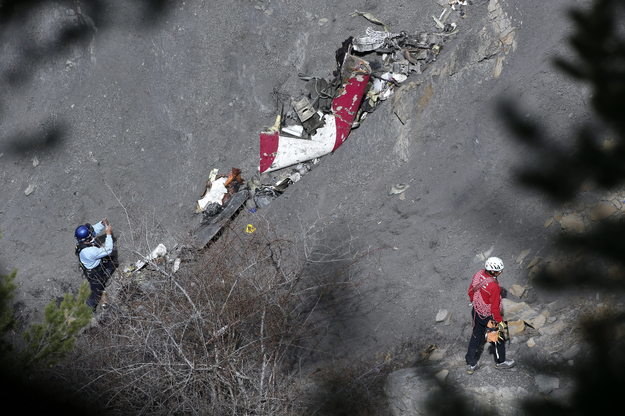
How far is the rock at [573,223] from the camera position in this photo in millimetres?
6570

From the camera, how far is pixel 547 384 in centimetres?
603

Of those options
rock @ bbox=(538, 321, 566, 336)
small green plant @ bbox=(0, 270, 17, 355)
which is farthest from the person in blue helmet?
rock @ bbox=(538, 321, 566, 336)

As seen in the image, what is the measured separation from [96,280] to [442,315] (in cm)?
430

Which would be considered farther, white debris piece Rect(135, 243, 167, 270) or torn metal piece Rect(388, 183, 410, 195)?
white debris piece Rect(135, 243, 167, 270)

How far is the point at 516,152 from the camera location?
23.6 ft

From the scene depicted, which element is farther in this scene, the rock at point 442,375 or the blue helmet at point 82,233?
the blue helmet at point 82,233

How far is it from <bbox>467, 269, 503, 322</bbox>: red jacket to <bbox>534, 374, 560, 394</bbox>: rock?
0.74 metres

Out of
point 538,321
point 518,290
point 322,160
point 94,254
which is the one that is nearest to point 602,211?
point 518,290

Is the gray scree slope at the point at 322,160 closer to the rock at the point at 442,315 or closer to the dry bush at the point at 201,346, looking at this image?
the rock at the point at 442,315

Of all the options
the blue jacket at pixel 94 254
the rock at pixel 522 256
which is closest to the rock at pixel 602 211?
the rock at pixel 522 256

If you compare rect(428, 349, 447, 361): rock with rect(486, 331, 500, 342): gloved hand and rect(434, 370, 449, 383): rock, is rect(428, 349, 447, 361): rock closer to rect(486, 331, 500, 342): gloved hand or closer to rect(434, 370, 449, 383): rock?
rect(434, 370, 449, 383): rock

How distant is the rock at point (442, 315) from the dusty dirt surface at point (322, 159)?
51 mm

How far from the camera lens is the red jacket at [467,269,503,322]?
5.81m

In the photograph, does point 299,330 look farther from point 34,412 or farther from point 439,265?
point 34,412
